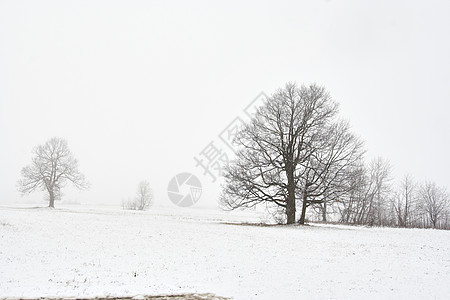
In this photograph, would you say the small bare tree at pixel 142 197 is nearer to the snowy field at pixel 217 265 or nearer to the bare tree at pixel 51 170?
the bare tree at pixel 51 170

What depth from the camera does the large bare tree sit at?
910 inches

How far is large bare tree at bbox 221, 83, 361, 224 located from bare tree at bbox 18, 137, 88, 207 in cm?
3428

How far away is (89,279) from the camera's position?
8570 mm

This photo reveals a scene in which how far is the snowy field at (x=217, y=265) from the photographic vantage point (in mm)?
7887

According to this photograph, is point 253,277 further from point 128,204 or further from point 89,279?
point 128,204

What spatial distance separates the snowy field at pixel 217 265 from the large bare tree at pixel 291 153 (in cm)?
769

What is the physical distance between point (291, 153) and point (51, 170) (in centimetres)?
4141

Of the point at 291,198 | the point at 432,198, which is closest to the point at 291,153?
the point at 291,198

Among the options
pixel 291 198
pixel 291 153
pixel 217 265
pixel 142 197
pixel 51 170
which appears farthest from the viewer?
pixel 142 197

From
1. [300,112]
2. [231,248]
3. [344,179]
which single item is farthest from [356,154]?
[231,248]

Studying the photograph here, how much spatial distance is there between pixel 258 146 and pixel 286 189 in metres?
4.79

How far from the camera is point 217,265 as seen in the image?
10.5 m

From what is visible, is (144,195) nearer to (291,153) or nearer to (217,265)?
(291,153)

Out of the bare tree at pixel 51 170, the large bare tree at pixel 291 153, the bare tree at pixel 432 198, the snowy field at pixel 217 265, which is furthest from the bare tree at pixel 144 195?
the bare tree at pixel 432 198
